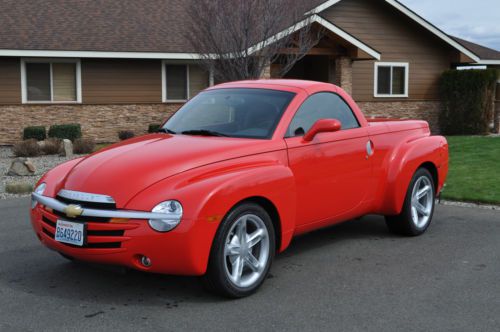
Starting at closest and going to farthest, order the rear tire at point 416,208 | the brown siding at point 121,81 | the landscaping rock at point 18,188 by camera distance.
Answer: the rear tire at point 416,208 → the landscaping rock at point 18,188 → the brown siding at point 121,81

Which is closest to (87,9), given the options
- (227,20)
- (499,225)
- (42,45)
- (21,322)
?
(42,45)

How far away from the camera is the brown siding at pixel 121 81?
20.5 m

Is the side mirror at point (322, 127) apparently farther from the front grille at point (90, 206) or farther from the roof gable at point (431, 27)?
the roof gable at point (431, 27)

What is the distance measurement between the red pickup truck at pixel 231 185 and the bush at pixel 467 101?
1729 centimetres

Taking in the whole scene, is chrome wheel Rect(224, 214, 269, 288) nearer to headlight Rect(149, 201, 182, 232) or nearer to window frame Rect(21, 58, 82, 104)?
headlight Rect(149, 201, 182, 232)

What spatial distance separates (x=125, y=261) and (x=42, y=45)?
1608cm

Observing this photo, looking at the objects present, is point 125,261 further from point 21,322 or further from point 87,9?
point 87,9

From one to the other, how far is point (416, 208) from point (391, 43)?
18.9 meters

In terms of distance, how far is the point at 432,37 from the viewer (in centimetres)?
2536

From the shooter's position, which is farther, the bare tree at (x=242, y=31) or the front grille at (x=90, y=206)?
the bare tree at (x=242, y=31)

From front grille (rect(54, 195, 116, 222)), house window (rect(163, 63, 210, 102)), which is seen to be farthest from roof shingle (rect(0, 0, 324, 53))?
front grille (rect(54, 195, 116, 222))

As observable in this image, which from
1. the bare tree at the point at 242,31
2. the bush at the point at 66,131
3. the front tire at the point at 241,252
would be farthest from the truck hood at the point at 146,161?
the bush at the point at 66,131

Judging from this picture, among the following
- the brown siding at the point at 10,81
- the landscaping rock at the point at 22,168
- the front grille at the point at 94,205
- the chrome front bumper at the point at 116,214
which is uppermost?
the brown siding at the point at 10,81

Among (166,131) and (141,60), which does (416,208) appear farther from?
(141,60)
